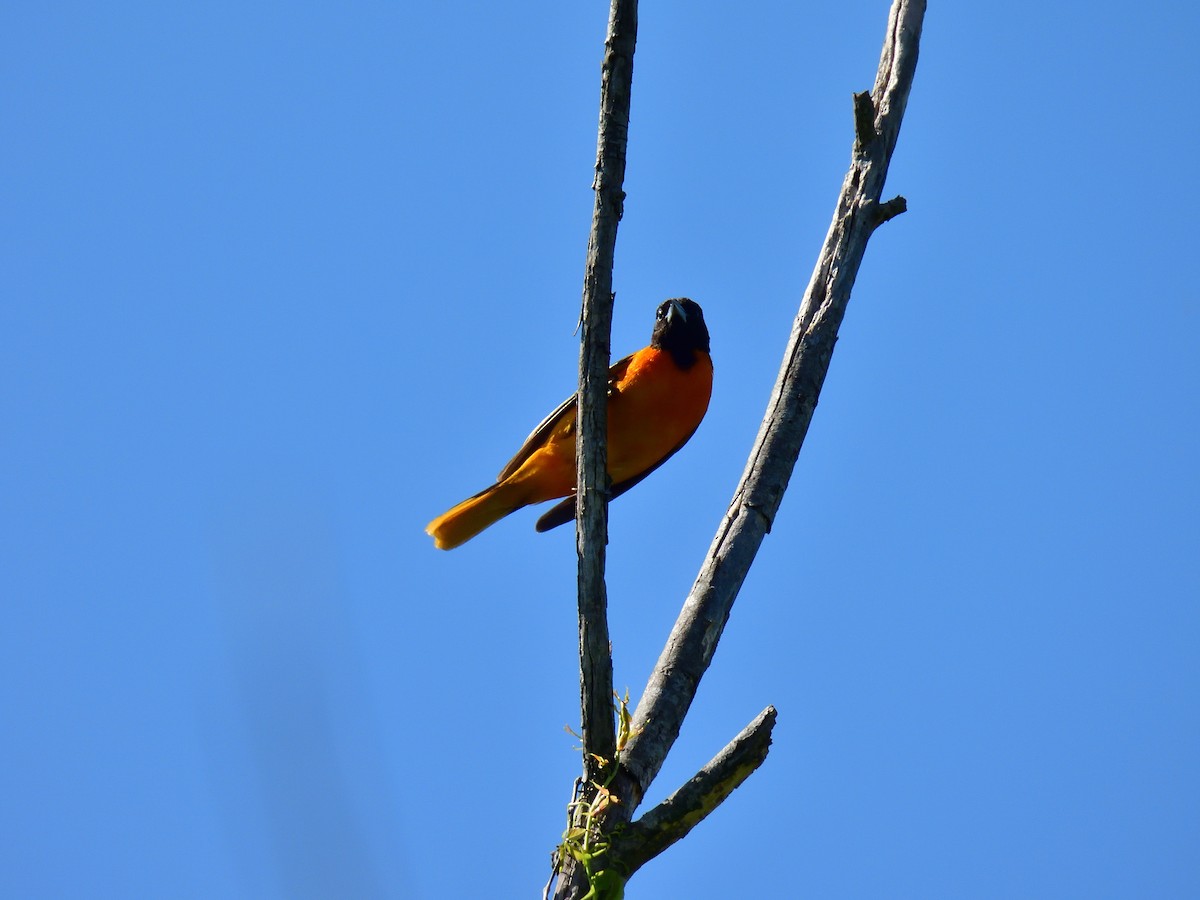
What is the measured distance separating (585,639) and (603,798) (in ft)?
1.42

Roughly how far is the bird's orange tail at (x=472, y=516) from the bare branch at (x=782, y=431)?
231 centimetres

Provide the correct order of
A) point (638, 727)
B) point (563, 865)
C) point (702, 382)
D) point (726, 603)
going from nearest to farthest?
point (563, 865)
point (638, 727)
point (726, 603)
point (702, 382)

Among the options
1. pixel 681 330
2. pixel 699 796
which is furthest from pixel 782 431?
pixel 681 330

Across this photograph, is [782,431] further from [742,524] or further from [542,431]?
[542,431]

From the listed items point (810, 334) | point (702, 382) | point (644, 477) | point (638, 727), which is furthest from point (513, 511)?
point (638, 727)

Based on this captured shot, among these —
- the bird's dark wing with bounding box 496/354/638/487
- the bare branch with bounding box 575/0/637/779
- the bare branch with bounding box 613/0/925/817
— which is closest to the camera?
the bare branch with bounding box 575/0/637/779

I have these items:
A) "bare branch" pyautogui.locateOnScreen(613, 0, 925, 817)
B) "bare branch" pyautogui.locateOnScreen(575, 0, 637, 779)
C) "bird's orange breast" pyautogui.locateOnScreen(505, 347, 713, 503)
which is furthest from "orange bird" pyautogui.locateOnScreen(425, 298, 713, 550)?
"bare branch" pyautogui.locateOnScreen(575, 0, 637, 779)

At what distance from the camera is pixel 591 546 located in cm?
315

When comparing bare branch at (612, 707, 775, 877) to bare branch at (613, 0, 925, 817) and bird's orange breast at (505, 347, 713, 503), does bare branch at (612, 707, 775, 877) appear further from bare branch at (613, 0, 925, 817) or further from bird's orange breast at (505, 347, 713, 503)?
bird's orange breast at (505, 347, 713, 503)

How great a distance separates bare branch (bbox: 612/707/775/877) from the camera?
315 cm

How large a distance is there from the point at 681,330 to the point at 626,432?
2.30 feet

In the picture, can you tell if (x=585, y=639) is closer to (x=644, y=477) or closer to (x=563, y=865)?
(x=563, y=865)

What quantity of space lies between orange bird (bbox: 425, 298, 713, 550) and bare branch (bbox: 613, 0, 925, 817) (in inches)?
67.9

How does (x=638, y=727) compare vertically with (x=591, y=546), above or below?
below
